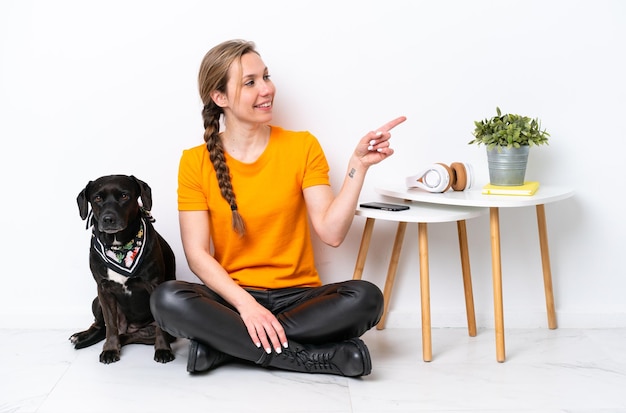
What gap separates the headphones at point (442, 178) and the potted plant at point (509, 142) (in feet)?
0.30

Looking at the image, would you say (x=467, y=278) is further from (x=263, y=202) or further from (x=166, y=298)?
(x=166, y=298)

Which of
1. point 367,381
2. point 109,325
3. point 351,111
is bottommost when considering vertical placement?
point 367,381

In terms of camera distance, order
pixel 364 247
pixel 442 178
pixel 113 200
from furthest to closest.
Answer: pixel 364 247, pixel 442 178, pixel 113 200

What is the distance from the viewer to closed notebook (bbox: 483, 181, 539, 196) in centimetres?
235

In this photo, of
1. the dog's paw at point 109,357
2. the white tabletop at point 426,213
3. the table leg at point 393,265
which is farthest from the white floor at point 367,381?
the white tabletop at point 426,213

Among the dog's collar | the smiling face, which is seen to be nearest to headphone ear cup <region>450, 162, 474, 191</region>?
the smiling face


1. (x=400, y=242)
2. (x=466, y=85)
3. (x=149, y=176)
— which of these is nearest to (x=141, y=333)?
(x=149, y=176)

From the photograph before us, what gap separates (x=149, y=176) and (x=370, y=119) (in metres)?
0.80

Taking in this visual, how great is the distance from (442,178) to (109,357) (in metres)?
1.21

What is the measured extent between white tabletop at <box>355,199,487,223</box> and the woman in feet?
0.35

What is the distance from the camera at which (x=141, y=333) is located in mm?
2582

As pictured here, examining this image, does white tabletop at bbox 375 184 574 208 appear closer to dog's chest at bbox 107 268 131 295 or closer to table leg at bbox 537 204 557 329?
table leg at bbox 537 204 557 329

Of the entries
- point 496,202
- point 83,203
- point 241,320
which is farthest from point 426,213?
point 83,203

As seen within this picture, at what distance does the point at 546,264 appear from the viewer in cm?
263
